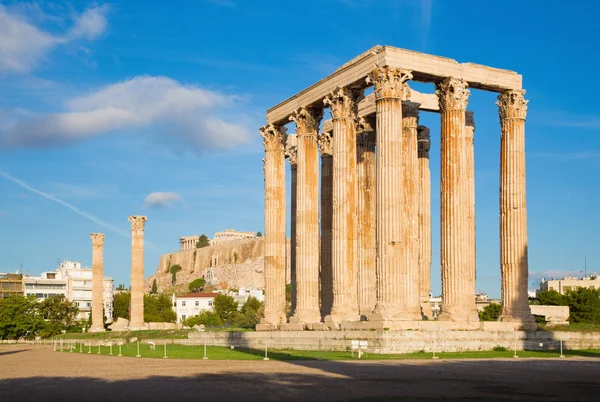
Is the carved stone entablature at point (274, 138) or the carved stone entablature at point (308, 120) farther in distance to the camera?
the carved stone entablature at point (274, 138)

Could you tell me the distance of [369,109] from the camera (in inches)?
2406

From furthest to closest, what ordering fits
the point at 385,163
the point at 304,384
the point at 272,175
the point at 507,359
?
the point at 272,175, the point at 385,163, the point at 507,359, the point at 304,384

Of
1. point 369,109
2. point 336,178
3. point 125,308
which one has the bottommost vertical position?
point 125,308

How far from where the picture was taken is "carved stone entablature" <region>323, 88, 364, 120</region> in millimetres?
55656

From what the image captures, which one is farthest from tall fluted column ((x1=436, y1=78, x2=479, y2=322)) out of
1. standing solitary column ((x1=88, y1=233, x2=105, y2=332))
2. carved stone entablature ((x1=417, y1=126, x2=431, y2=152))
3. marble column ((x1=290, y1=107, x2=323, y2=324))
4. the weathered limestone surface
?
standing solitary column ((x1=88, y1=233, x2=105, y2=332))

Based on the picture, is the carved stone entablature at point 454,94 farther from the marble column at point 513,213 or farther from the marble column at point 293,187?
the marble column at point 293,187

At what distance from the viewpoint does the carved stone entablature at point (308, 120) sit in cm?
6128

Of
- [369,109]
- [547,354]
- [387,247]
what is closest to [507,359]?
[547,354]

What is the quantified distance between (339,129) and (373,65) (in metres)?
6.10

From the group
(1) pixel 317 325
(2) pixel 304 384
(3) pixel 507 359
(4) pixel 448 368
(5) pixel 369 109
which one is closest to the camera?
(2) pixel 304 384

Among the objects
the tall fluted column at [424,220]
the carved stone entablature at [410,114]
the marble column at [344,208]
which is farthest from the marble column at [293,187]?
the marble column at [344,208]

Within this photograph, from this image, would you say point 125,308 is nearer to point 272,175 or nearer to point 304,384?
point 272,175

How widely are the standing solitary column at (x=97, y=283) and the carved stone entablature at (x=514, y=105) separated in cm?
7228

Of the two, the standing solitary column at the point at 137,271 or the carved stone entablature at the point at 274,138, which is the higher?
the carved stone entablature at the point at 274,138
